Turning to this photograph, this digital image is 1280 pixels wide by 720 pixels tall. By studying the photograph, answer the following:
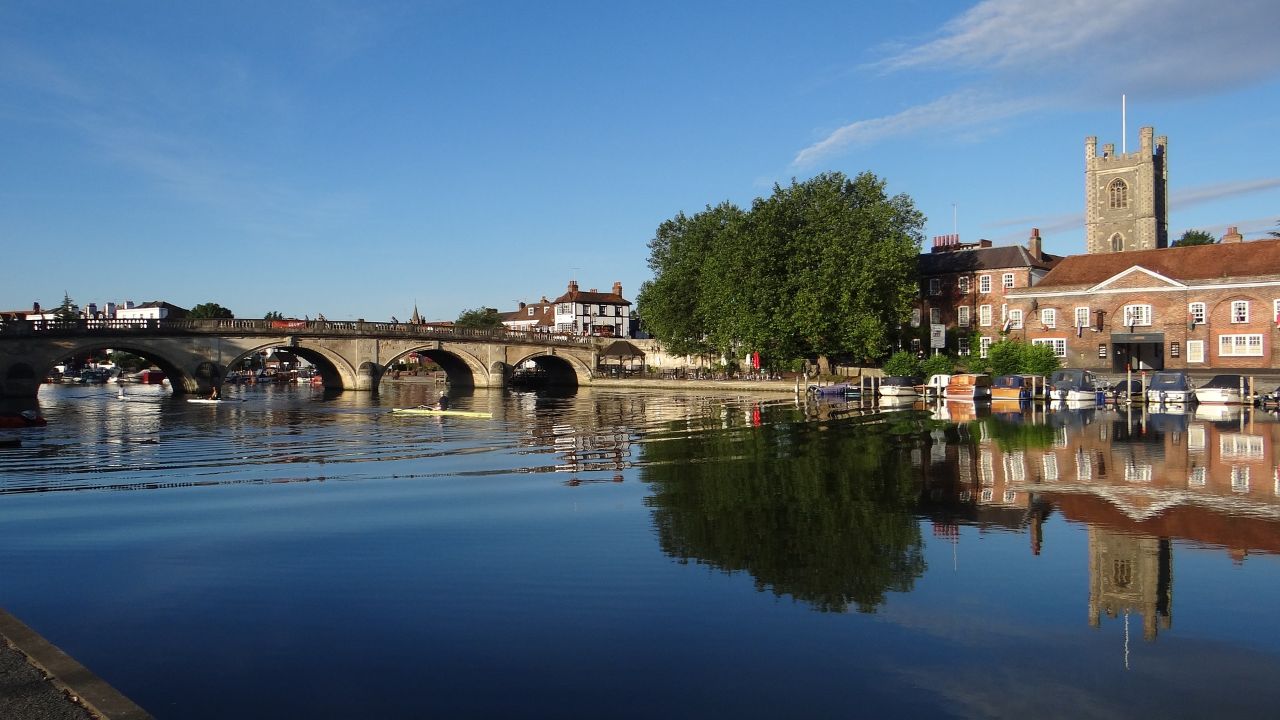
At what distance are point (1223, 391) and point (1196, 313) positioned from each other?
54.2 feet

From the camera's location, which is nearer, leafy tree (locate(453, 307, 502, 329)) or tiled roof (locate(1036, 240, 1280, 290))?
tiled roof (locate(1036, 240, 1280, 290))

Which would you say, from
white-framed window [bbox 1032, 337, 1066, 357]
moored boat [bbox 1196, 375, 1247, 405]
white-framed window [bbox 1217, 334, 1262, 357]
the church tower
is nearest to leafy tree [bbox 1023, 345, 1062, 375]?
white-framed window [bbox 1032, 337, 1066, 357]

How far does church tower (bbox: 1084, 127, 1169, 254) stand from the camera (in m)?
97.1

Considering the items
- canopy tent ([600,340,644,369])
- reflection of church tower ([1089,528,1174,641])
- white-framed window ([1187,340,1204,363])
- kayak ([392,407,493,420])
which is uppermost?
canopy tent ([600,340,644,369])

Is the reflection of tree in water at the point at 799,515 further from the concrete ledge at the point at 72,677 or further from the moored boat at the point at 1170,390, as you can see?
the moored boat at the point at 1170,390

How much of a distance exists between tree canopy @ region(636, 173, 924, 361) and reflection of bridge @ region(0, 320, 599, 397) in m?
23.0

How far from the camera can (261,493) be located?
22.4m

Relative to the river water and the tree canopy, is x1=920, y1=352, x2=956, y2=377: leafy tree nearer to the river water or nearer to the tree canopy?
the tree canopy

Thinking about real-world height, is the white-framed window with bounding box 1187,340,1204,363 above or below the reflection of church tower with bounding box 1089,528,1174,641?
above

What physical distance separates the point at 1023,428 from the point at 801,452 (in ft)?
48.2

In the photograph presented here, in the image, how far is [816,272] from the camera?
248 ft

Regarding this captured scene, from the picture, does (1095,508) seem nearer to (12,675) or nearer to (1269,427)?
(12,675)

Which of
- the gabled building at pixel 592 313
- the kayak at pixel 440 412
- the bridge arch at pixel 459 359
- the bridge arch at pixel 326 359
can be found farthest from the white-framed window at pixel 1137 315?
the gabled building at pixel 592 313

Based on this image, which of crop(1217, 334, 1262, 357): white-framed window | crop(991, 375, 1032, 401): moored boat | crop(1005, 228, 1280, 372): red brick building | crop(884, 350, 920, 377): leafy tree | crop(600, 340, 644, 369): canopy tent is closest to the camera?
crop(991, 375, 1032, 401): moored boat
